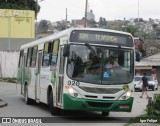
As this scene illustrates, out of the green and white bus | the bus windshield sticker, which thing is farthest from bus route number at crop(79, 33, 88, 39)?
the bus windshield sticker

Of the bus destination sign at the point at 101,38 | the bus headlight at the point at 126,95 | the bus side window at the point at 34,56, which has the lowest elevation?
the bus headlight at the point at 126,95

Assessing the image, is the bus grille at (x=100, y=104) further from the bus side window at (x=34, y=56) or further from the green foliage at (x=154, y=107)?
the bus side window at (x=34, y=56)

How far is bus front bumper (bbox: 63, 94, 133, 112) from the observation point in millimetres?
14453

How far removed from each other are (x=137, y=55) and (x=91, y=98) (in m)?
2.60

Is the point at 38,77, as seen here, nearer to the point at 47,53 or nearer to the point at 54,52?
the point at 47,53

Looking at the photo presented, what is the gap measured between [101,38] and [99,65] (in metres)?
0.93

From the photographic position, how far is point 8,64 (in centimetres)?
4828

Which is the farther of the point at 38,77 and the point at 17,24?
the point at 17,24

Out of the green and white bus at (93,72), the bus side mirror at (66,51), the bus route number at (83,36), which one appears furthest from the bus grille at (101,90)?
the bus route number at (83,36)

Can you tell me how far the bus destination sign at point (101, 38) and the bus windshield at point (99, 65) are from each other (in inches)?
8.3

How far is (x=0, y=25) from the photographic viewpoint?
53156 millimetres

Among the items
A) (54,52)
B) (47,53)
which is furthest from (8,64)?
(54,52)

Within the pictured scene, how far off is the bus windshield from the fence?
1331 inches

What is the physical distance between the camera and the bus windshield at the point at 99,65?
14672 mm
